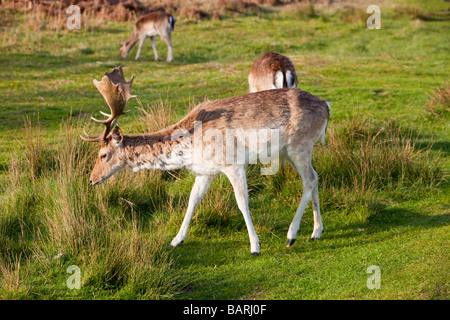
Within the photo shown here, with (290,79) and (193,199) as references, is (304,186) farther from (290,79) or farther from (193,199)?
(290,79)

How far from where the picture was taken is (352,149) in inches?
397

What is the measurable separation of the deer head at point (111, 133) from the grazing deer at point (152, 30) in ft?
42.7

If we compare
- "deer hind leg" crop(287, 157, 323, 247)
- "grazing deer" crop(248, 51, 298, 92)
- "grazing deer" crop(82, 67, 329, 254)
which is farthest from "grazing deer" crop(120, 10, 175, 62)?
"deer hind leg" crop(287, 157, 323, 247)

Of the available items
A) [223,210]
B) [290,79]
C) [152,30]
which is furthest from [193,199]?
[152,30]

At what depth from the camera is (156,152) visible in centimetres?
715

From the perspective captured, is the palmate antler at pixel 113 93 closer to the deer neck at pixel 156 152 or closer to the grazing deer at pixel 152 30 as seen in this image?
the deer neck at pixel 156 152

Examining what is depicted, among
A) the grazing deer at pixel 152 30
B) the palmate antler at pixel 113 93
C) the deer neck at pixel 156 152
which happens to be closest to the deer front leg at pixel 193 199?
the deer neck at pixel 156 152

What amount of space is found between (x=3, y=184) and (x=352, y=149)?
5824 millimetres

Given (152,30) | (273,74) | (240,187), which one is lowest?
(240,187)

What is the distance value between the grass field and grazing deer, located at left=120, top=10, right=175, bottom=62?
4.12 metres

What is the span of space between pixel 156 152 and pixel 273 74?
3977 millimetres

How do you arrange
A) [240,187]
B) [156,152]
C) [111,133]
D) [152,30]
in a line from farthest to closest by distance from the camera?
[152,30]
[111,133]
[156,152]
[240,187]

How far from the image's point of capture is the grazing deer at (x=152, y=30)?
2034 cm
